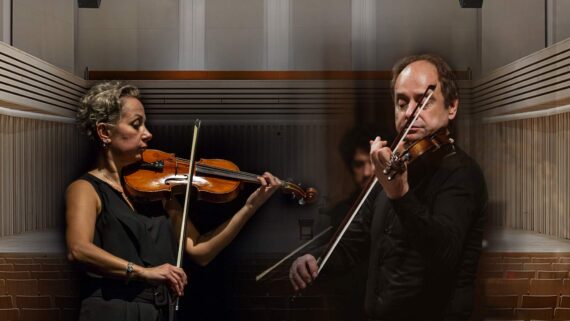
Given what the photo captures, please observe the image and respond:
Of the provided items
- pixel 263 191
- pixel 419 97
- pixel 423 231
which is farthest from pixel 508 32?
pixel 263 191

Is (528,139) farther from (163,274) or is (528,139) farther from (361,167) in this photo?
(163,274)

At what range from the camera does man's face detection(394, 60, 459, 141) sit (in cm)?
454

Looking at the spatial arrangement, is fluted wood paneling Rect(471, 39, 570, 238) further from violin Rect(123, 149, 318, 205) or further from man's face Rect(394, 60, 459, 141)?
violin Rect(123, 149, 318, 205)

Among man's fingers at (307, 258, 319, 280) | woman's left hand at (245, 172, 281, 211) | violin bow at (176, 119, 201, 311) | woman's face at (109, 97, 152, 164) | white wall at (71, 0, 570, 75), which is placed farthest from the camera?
white wall at (71, 0, 570, 75)

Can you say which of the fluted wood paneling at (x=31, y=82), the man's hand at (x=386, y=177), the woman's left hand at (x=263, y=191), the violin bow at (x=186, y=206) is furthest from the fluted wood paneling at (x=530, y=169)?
the fluted wood paneling at (x=31, y=82)

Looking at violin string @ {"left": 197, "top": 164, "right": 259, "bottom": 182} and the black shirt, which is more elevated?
violin string @ {"left": 197, "top": 164, "right": 259, "bottom": 182}

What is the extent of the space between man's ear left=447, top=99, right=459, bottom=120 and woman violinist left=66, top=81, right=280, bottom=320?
46.1 inches

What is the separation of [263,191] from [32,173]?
1475mm

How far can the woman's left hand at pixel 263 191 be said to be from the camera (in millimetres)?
4488

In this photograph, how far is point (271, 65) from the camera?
193 inches

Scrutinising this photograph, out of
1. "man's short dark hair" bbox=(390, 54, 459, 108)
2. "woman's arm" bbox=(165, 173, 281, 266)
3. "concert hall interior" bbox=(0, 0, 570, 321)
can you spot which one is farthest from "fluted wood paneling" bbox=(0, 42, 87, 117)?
"man's short dark hair" bbox=(390, 54, 459, 108)

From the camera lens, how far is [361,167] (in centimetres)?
471

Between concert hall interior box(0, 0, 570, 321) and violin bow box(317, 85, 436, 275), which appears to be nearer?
violin bow box(317, 85, 436, 275)

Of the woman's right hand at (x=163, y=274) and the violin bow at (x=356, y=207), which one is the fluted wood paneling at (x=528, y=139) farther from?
the woman's right hand at (x=163, y=274)
